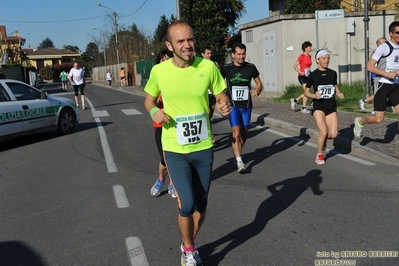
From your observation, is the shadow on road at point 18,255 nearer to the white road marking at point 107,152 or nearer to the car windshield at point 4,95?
the white road marking at point 107,152

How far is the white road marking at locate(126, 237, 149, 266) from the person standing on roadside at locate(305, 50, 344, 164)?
3.91 metres

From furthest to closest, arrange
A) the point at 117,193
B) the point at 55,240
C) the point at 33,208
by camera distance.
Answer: the point at 117,193 → the point at 33,208 → the point at 55,240

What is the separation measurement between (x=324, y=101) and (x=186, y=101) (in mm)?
4192

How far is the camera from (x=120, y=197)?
6.11 meters

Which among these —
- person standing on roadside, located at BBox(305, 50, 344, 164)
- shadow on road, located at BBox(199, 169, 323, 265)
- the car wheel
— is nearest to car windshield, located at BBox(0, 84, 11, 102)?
the car wheel

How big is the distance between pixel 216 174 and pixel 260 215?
2064mm

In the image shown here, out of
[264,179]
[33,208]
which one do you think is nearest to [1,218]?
[33,208]

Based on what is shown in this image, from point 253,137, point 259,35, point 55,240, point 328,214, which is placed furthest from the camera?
point 259,35

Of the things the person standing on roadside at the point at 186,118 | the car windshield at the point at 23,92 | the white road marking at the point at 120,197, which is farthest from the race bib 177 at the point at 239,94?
the car windshield at the point at 23,92

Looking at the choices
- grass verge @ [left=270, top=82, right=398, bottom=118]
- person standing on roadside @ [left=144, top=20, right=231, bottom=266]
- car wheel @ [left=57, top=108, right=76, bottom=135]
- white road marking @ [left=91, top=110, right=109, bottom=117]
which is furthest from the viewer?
white road marking @ [left=91, top=110, right=109, bottom=117]

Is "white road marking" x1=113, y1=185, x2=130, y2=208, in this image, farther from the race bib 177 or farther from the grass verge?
the grass verge

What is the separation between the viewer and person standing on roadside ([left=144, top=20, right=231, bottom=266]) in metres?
3.66

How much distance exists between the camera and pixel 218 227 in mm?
4863

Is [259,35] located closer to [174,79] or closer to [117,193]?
[117,193]
